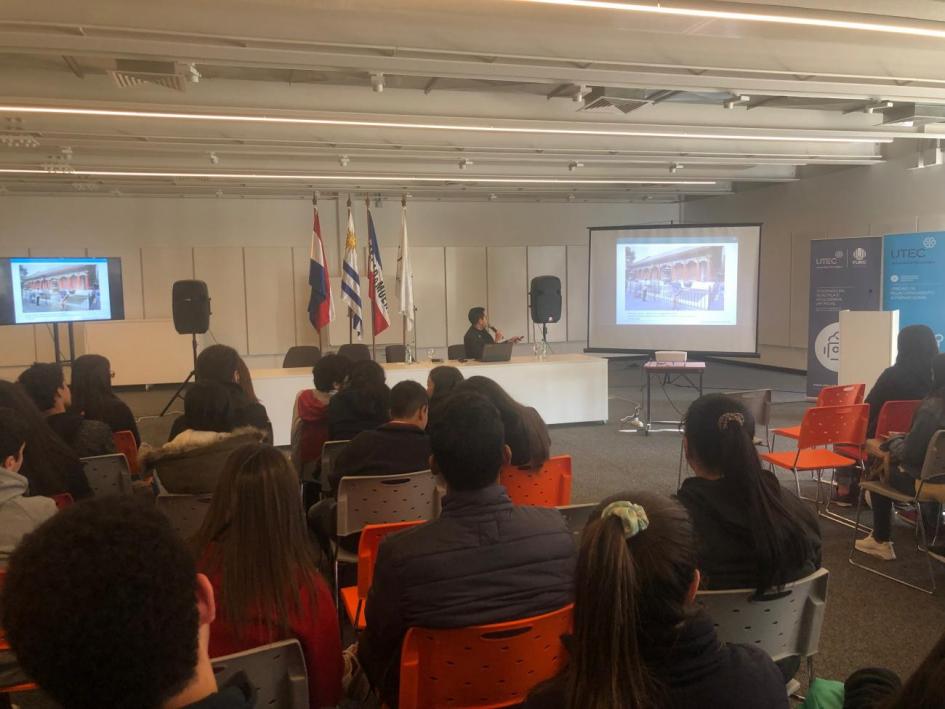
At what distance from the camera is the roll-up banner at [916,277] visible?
322 inches

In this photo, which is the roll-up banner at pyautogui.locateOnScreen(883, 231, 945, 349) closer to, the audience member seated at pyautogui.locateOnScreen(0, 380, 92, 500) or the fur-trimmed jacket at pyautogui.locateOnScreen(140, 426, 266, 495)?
the fur-trimmed jacket at pyautogui.locateOnScreen(140, 426, 266, 495)

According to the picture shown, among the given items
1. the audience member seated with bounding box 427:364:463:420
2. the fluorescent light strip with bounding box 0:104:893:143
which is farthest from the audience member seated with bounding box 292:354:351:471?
the fluorescent light strip with bounding box 0:104:893:143

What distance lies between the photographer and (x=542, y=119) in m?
6.11

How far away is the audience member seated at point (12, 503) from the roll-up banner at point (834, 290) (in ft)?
30.0

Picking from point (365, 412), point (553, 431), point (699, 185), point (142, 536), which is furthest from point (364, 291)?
point (142, 536)

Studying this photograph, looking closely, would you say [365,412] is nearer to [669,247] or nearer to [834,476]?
[834,476]

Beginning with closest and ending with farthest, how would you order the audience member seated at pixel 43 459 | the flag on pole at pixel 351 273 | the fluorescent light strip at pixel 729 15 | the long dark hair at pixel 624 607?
1. the long dark hair at pixel 624 607
2. the audience member seated at pixel 43 459
3. the fluorescent light strip at pixel 729 15
4. the flag on pole at pixel 351 273

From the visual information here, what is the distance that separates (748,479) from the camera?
2117 mm

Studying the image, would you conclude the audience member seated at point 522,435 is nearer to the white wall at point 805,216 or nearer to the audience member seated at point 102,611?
the audience member seated at point 102,611

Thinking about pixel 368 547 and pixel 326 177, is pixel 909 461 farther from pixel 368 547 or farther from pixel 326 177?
pixel 326 177

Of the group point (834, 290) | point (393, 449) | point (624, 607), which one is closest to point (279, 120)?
point (393, 449)

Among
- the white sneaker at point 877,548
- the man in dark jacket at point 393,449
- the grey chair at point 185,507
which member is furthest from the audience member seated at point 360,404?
the white sneaker at point 877,548

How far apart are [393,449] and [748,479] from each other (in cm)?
163

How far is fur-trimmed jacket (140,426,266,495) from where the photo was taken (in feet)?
10.3
